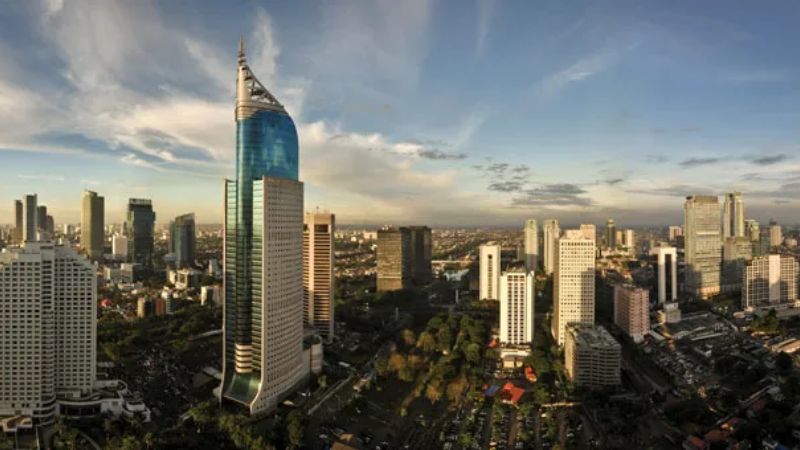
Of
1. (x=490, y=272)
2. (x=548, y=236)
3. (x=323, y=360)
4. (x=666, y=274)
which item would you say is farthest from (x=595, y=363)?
(x=548, y=236)

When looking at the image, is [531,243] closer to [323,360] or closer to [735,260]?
[735,260]

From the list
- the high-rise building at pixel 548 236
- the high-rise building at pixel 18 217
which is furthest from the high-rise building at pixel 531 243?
the high-rise building at pixel 18 217

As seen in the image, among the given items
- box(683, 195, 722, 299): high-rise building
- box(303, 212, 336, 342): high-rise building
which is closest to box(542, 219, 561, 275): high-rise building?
box(683, 195, 722, 299): high-rise building

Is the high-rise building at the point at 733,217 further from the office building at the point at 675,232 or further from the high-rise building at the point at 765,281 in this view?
the office building at the point at 675,232

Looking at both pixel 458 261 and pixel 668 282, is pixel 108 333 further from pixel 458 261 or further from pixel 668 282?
pixel 458 261

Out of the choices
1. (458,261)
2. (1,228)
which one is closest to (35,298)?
(1,228)

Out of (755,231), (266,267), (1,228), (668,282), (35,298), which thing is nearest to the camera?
(35,298)
